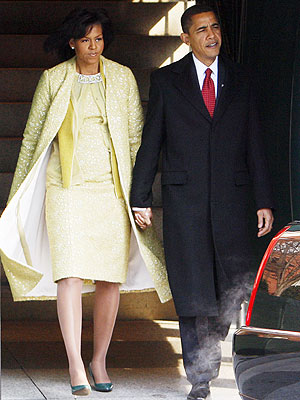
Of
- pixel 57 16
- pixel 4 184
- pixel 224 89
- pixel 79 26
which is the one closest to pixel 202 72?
pixel 224 89

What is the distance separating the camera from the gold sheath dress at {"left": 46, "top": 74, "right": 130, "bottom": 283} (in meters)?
4.60

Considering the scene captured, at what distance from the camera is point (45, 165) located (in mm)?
4703

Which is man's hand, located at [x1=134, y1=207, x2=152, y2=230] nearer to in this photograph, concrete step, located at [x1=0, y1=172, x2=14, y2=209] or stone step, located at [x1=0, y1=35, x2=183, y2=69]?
concrete step, located at [x1=0, y1=172, x2=14, y2=209]

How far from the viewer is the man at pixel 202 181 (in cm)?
456

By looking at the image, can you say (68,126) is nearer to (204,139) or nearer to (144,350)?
(204,139)

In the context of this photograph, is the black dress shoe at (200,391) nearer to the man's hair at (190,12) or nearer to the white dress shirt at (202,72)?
the white dress shirt at (202,72)

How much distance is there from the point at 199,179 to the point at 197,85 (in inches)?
17.9

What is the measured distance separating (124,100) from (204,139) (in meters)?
0.45

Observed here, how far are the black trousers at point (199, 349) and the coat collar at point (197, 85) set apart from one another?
0.98m

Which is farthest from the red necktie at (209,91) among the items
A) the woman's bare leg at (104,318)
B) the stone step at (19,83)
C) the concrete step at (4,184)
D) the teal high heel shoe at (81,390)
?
the stone step at (19,83)

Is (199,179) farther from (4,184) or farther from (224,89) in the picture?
(4,184)

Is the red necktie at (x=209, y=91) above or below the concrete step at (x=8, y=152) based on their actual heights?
above

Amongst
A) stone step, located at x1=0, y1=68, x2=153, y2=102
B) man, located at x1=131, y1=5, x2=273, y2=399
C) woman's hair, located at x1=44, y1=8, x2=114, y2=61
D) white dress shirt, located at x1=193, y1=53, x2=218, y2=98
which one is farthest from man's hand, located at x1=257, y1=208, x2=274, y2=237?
stone step, located at x1=0, y1=68, x2=153, y2=102

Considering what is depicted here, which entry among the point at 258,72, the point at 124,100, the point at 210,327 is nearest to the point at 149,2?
the point at 258,72
